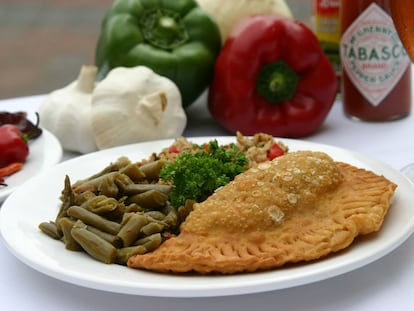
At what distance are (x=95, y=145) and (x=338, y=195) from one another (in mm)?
933

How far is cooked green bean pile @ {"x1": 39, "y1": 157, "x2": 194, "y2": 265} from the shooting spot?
4.08 feet

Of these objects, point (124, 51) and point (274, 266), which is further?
point (124, 51)

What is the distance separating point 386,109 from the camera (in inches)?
88.0

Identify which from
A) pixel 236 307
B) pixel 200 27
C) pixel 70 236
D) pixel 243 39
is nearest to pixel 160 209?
pixel 70 236

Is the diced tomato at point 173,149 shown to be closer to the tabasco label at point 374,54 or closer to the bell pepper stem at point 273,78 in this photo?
the bell pepper stem at point 273,78

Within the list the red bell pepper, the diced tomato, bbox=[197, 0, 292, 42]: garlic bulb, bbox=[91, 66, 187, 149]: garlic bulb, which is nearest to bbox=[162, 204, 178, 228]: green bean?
the diced tomato

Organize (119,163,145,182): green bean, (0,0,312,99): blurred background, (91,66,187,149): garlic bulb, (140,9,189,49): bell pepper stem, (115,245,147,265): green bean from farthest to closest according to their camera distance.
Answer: (0,0,312,99): blurred background
(140,9,189,49): bell pepper stem
(91,66,187,149): garlic bulb
(119,163,145,182): green bean
(115,245,147,265): green bean

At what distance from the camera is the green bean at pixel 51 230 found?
134 cm

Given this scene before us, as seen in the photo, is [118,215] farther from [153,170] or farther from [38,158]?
[38,158]

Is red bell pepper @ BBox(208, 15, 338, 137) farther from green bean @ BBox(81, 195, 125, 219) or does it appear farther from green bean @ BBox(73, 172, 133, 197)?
green bean @ BBox(81, 195, 125, 219)

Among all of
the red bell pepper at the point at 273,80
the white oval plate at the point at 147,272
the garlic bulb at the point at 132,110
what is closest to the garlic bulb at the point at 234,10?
the red bell pepper at the point at 273,80

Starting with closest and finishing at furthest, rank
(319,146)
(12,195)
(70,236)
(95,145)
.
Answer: (70,236) < (12,195) < (319,146) < (95,145)

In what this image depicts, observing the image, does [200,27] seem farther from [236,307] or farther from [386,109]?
[236,307]

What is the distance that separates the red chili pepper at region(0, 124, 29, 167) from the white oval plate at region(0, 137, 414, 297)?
29 cm
